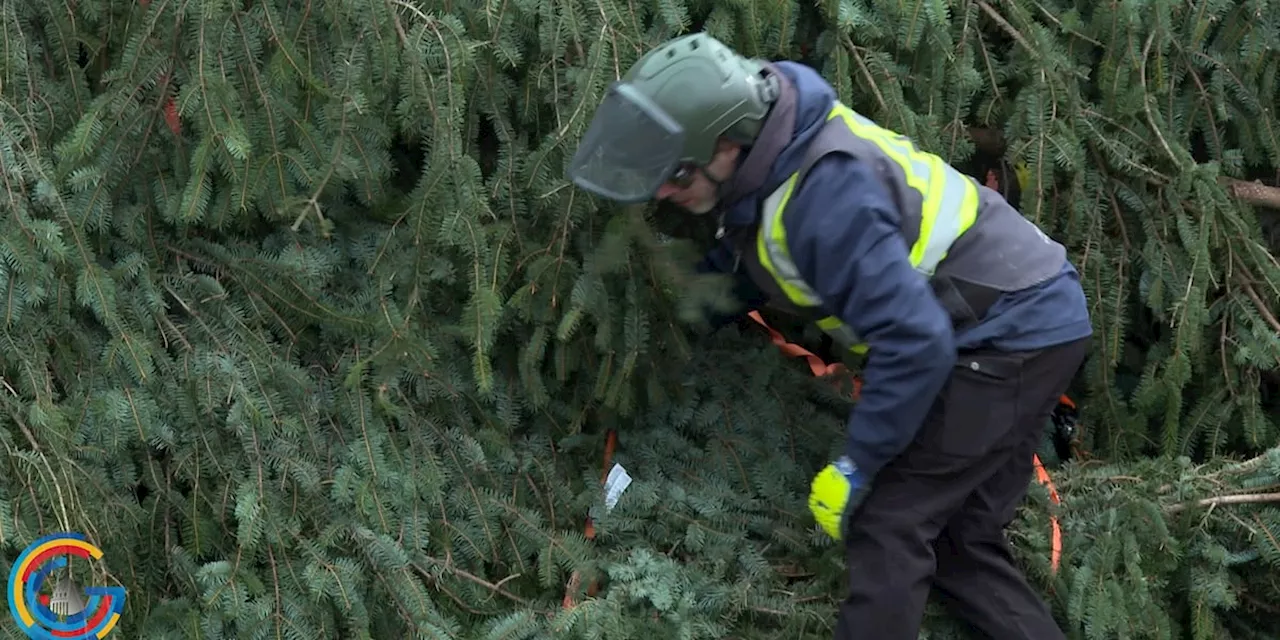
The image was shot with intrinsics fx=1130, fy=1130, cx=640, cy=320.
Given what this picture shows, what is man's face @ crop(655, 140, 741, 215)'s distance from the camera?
2.32 m

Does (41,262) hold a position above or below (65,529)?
above

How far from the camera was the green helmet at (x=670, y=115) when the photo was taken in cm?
221

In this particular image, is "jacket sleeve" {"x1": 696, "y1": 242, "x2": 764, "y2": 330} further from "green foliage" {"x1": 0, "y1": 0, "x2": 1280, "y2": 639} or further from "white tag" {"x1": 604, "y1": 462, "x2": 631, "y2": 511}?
"white tag" {"x1": 604, "y1": 462, "x2": 631, "y2": 511}

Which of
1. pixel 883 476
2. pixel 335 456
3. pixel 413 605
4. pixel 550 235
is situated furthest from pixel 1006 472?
pixel 335 456

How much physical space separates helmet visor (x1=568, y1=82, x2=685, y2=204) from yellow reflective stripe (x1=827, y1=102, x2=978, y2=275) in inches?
14.8

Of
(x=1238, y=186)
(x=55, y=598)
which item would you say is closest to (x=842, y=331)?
(x=1238, y=186)

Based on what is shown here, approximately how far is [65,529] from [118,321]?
484 millimetres

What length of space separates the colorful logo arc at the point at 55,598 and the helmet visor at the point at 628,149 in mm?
1409

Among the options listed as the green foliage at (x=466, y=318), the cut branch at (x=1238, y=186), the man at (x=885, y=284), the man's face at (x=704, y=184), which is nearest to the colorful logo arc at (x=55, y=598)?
the green foliage at (x=466, y=318)

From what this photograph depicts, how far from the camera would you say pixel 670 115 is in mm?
2209

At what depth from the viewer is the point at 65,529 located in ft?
8.21

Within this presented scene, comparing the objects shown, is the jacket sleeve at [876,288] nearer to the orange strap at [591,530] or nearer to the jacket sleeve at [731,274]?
the jacket sleeve at [731,274]

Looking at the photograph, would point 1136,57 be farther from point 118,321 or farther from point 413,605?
point 118,321

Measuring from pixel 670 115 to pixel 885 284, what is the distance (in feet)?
1.74
